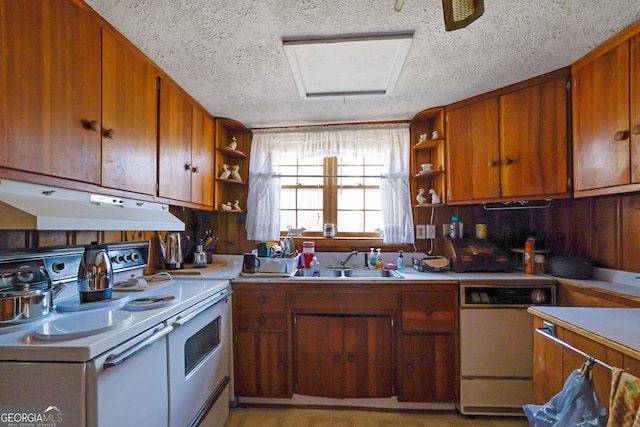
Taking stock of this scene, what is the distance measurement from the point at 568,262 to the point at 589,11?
4.69 feet

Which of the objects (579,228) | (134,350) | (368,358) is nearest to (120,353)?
(134,350)

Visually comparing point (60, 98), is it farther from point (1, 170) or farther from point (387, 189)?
point (387, 189)

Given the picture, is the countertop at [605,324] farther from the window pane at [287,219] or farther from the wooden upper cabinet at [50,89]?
the wooden upper cabinet at [50,89]

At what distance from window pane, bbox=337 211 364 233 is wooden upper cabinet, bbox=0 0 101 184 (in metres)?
1.83

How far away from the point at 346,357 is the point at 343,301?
38 cm

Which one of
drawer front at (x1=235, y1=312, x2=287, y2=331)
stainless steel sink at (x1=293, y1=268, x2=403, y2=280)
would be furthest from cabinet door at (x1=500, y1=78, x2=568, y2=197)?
drawer front at (x1=235, y1=312, x2=287, y2=331)

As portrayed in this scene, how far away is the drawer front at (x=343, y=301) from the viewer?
6.15ft

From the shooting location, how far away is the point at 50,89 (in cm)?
101

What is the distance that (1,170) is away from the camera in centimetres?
88

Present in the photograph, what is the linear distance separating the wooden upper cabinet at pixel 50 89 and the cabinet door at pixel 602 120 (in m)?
2.54

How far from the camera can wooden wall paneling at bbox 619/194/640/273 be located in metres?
1.60

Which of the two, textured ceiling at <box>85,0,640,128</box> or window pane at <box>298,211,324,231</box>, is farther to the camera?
window pane at <box>298,211,324,231</box>

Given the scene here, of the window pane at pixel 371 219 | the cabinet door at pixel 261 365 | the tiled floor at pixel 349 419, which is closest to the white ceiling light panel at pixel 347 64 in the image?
the window pane at pixel 371 219

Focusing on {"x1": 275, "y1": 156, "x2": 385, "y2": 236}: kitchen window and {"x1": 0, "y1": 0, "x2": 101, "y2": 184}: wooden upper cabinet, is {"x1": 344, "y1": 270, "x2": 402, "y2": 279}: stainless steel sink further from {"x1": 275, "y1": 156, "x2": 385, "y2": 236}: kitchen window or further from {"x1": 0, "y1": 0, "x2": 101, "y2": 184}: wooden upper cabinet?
{"x1": 0, "y1": 0, "x2": 101, "y2": 184}: wooden upper cabinet
